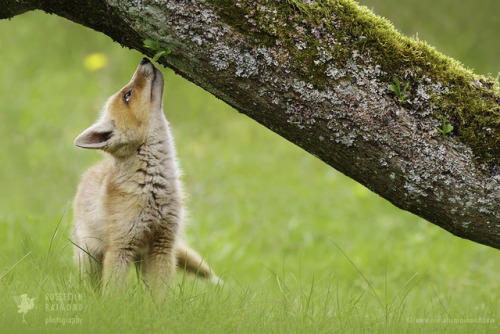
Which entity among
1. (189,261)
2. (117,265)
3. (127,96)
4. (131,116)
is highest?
(127,96)

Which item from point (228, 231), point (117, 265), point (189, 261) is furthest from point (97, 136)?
point (228, 231)

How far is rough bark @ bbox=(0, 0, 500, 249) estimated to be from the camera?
137 inches

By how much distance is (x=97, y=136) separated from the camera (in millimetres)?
4680

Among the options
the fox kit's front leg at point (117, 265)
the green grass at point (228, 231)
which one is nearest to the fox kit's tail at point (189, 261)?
the green grass at point (228, 231)

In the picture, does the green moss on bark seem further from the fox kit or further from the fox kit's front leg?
the fox kit's front leg

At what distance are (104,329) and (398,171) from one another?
213cm

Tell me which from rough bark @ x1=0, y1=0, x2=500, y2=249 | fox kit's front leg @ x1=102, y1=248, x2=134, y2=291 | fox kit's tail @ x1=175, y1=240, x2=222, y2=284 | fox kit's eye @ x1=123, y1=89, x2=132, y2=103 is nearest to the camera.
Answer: rough bark @ x1=0, y1=0, x2=500, y2=249

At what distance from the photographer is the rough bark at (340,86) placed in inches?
137

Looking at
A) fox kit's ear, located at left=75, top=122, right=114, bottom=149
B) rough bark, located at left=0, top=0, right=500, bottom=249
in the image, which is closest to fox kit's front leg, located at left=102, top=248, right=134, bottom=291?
fox kit's ear, located at left=75, top=122, right=114, bottom=149

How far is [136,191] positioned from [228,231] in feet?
14.8

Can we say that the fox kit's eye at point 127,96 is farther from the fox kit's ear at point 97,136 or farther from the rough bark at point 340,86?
the rough bark at point 340,86

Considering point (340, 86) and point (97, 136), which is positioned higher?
point (340, 86)

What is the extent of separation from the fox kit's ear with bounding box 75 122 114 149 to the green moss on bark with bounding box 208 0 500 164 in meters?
1.68

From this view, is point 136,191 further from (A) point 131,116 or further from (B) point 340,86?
(B) point 340,86
